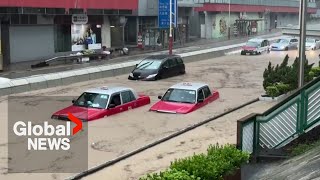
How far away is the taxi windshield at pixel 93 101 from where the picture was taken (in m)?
20.0

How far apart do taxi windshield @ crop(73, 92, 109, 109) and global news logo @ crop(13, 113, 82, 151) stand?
48.2 inches

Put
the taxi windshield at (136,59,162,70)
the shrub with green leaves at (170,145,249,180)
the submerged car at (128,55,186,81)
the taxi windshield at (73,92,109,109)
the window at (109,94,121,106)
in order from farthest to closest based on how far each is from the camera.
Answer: the taxi windshield at (136,59,162,70), the submerged car at (128,55,186,81), the window at (109,94,121,106), the taxi windshield at (73,92,109,109), the shrub with green leaves at (170,145,249,180)

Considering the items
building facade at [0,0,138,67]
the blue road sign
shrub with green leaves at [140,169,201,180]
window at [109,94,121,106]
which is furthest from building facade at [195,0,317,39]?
shrub with green leaves at [140,169,201,180]

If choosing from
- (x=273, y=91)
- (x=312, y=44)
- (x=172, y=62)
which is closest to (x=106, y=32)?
(x=172, y=62)

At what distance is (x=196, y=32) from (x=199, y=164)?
71.8 m

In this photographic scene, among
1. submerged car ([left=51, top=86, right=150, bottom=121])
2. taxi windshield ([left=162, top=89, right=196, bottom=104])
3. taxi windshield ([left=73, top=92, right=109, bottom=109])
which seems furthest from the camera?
taxi windshield ([left=162, top=89, right=196, bottom=104])

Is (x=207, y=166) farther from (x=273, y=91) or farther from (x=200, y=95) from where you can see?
(x=273, y=91)

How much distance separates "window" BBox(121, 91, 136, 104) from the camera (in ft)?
69.4

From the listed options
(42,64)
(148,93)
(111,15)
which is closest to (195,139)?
(148,93)

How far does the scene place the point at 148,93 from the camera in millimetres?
27766

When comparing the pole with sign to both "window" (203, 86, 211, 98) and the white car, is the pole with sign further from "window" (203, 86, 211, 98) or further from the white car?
"window" (203, 86, 211, 98)

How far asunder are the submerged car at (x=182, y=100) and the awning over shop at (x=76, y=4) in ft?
63.6

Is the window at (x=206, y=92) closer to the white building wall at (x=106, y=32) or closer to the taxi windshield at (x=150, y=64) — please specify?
the taxi windshield at (x=150, y=64)

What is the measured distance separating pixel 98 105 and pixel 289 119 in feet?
31.3
